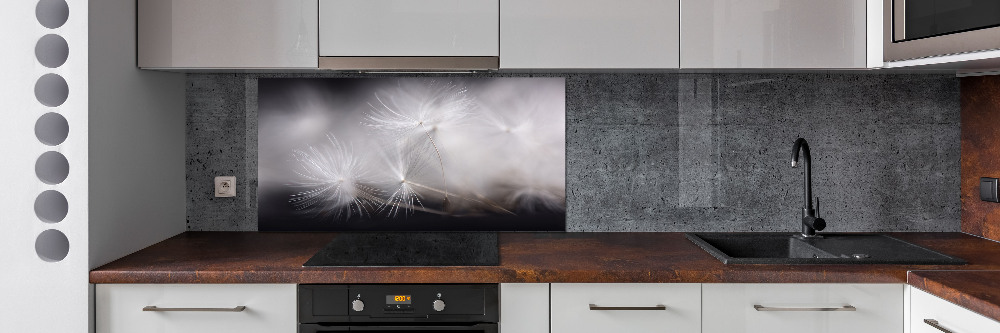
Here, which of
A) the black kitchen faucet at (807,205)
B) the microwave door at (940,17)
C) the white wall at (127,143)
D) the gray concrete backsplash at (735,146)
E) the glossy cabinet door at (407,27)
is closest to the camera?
the microwave door at (940,17)

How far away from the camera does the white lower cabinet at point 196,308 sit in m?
1.78

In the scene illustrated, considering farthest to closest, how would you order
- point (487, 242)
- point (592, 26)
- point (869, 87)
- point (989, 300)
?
point (869, 87)
point (487, 242)
point (592, 26)
point (989, 300)

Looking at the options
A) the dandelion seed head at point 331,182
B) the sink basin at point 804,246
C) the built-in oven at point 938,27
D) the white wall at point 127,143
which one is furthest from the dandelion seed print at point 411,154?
the built-in oven at point 938,27

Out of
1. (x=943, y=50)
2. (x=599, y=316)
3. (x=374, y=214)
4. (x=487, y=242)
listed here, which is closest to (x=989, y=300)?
(x=943, y=50)

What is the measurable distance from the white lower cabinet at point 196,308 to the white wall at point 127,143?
14 cm

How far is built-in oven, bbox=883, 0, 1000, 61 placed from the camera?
172 centimetres

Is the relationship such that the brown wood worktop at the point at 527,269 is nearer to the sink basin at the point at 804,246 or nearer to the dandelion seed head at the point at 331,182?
the sink basin at the point at 804,246

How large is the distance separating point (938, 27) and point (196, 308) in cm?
211

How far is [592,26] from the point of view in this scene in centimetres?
204

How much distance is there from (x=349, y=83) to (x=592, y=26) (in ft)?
2.91

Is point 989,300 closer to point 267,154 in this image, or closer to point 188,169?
point 267,154

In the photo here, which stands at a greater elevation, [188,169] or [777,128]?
[777,128]

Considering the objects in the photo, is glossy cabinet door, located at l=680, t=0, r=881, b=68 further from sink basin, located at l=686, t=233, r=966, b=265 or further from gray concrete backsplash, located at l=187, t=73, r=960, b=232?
sink basin, located at l=686, t=233, r=966, b=265

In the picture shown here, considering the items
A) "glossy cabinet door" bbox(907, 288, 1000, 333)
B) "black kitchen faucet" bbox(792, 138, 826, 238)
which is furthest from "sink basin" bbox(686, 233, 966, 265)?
"glossy cabinet door" bbox(907, 288, 1000, 333)
